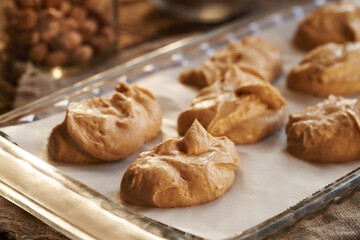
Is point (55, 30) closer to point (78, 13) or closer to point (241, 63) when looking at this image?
point (78, 13)

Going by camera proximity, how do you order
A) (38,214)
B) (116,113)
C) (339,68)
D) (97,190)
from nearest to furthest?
(38,214), (97,190), (116,113), (339,68)

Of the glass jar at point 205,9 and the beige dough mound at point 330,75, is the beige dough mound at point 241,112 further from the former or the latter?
the glass jar at point 205,9

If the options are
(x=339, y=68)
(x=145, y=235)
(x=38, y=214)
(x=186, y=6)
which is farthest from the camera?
(x=186, y=6)

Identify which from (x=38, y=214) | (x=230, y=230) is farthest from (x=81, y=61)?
(x=230, y=230)

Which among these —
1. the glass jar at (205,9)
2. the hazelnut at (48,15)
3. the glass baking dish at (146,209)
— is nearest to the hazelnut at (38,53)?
the hazelnut at (48,15)

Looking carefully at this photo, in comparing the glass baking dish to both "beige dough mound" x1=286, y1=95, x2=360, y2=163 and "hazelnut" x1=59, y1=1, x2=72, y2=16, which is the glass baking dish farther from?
"hazelnut" x1=59, y1=1, x2=72, y2=16

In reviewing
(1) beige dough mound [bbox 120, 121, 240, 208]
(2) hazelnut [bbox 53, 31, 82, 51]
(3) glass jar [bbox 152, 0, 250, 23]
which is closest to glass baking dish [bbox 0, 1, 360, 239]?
(1) beige dough mound [bbox 120, 121, 240, 208]

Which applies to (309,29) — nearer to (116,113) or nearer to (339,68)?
(339,68)
